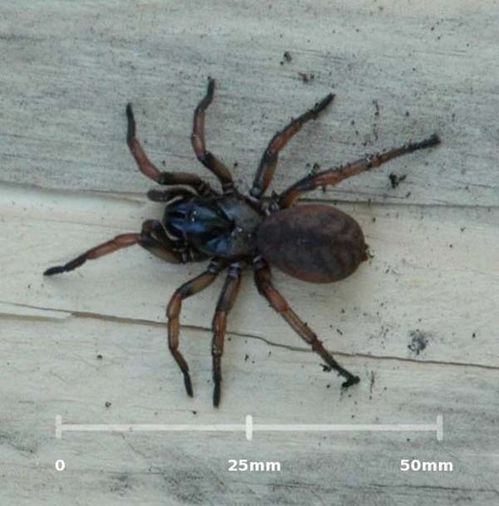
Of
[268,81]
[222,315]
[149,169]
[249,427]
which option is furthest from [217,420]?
[268,81]

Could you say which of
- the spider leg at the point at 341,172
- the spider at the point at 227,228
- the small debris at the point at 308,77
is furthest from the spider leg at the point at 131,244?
the small debris at the point at 308,77

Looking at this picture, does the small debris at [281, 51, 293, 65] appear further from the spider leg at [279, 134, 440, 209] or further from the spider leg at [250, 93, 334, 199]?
the spider leg at [279, 134, 440, 209]

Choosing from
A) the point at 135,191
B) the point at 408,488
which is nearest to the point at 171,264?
the point at 135,191

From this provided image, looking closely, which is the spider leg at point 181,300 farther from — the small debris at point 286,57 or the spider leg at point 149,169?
the small debris at point 286,57

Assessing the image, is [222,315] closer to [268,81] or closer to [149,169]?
[149,169]

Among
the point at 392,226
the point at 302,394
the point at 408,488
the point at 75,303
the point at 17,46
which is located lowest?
the point at 408,488

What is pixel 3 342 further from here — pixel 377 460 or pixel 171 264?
pixel 377 460
